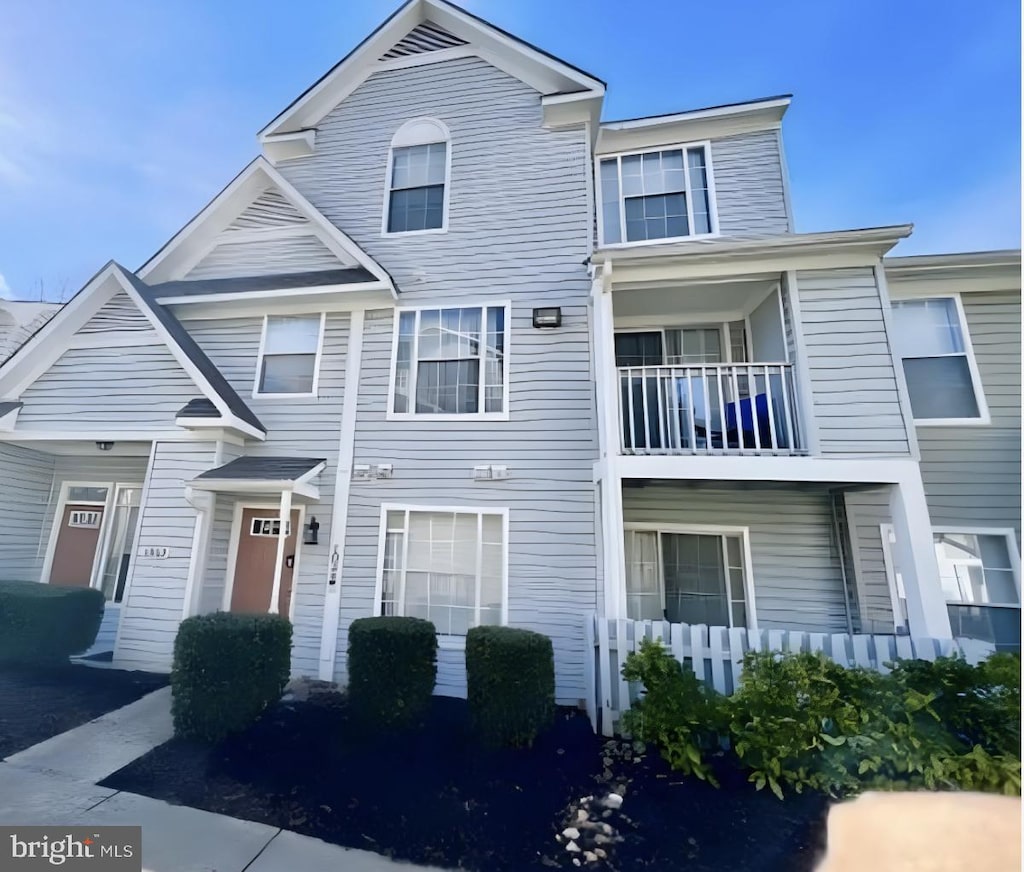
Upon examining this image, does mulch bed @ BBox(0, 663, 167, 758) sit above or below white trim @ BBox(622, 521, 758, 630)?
below

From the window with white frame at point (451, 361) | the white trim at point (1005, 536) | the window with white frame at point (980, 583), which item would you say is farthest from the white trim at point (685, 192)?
the window with white frame at point (980, 583)

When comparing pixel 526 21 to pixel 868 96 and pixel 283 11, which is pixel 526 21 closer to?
pixel 283 11

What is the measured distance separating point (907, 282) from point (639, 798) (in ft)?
23.8

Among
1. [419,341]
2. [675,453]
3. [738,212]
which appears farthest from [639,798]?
[738,212]

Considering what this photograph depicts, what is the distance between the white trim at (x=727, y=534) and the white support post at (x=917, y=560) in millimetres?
1649

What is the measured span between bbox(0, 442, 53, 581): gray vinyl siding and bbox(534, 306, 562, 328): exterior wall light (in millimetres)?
8264

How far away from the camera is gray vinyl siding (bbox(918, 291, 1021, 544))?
20.4 ft

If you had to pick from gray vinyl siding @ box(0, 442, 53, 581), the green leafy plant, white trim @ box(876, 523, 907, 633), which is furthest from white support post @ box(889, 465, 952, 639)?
gray vinyl siding @ box(0, 442, 53, 581)

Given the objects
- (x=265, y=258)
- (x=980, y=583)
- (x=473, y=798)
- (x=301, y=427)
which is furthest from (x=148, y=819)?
(x=980, y=583)

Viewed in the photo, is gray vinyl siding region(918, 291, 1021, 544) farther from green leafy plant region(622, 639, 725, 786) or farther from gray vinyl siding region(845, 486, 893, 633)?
→ green leafy plant region(622, 639, 725, 786)

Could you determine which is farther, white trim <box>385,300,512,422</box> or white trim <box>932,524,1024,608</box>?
white trim <box>385,300,512,422</box>

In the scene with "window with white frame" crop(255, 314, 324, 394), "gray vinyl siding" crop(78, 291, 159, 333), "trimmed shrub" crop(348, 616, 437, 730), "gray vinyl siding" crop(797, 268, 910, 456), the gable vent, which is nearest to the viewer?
"trimmed shrub" crop(348, 616, 437, 730)

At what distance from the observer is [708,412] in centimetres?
609

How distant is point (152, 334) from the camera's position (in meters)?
7.06
